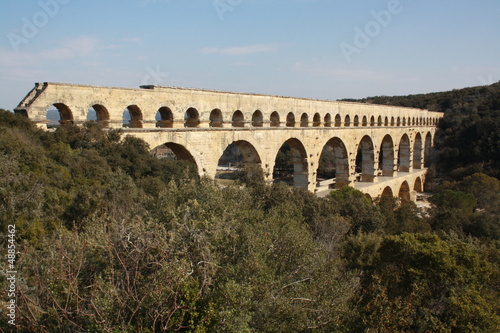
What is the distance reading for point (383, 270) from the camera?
277 inches

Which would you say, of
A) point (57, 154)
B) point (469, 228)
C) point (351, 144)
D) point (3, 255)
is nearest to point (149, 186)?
point (57, 154)

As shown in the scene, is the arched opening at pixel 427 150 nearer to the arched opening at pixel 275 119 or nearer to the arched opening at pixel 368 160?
the arched opening at pixel 368 160

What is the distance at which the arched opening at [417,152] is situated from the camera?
35938 mm

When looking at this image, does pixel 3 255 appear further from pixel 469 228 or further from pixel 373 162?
pixel 373 162

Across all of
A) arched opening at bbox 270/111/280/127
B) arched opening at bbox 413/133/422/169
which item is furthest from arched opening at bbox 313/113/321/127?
arched opening at bbox 413/133/422/169

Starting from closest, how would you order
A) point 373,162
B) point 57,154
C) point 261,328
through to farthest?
point 261,328 < point 57,154 < point 373,162

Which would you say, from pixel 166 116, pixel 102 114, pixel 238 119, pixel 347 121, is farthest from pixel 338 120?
pixel 102 114

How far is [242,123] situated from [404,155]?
22.1m

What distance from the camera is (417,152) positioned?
3616 centimetres

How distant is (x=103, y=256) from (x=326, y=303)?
2905 mm

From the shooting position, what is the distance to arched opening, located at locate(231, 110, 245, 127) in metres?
15.3

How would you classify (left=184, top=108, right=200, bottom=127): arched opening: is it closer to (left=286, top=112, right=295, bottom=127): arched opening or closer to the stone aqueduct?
the stone aqueduct

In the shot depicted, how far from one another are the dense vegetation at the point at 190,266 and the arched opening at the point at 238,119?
629cm

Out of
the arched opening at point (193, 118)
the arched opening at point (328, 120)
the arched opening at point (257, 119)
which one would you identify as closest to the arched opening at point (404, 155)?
the arched opening at point (328, 120)
